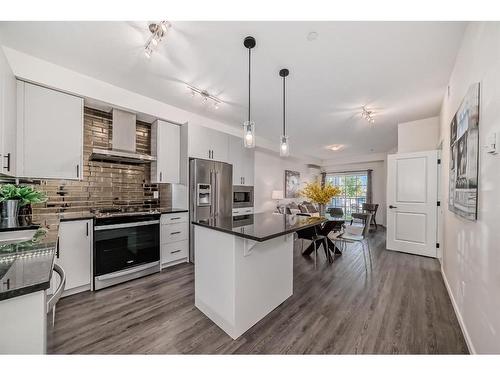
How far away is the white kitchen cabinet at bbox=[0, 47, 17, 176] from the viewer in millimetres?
1705

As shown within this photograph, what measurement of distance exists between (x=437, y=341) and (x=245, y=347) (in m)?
1.53

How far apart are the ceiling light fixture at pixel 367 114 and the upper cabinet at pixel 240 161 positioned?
226cm

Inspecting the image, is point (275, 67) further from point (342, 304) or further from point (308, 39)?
point (342, 304)

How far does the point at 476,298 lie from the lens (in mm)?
1414

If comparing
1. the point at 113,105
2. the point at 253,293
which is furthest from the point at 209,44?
the point at 253,293

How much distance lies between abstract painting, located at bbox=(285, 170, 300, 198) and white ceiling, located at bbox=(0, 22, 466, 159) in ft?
10.9

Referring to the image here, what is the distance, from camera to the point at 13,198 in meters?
1.90

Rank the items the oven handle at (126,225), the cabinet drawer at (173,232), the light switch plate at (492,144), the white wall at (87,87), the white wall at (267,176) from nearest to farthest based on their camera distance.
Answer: the light switch plate at (492,144) → the white wall at (87,87) → the oven handle at (126,225) → the cabinet drawer at (173,232) → the white wall at (267,176)

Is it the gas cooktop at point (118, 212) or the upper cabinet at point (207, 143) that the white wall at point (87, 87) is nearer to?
the upper cabinet at point (207, 143)

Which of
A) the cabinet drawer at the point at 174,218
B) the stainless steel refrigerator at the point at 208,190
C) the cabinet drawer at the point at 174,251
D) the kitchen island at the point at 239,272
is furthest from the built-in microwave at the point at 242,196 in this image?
the kitchen island at the point at 239,272

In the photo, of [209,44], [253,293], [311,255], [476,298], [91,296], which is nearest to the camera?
[476,298]

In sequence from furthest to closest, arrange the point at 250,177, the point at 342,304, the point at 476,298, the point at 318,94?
the point at 250,177 → the point at 318,94 → the point at 342,304 → the point at 476,298

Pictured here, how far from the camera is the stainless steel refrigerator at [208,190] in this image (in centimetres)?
331

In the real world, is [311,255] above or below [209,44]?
below
